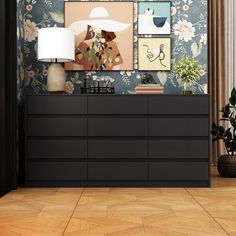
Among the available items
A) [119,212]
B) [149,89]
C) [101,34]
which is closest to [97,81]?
[101,34]

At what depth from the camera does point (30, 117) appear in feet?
14.9

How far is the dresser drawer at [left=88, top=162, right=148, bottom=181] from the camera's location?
4539 millimetres

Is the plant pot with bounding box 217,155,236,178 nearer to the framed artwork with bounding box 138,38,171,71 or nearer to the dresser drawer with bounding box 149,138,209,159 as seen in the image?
the dresser drawer with bounding box 149,138,209,159

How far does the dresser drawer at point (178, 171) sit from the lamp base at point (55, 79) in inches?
41.1

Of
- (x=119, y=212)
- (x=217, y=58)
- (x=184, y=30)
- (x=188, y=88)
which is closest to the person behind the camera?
(x=119, y=212)

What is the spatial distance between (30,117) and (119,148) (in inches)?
32.1

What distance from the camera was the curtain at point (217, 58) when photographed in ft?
20.6

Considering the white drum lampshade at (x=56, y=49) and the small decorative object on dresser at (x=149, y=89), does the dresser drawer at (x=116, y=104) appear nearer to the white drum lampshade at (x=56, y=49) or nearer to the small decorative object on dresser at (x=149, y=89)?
the small decorative object on dresser at (x=149, y=89)

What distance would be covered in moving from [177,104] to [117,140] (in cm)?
60

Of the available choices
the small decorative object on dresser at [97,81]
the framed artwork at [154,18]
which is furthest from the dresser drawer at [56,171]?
the framed artwork at [154,18]

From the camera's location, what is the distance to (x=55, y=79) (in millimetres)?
4648

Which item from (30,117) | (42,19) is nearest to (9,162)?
(30,117)

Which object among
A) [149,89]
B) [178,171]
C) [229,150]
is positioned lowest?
[178,171]

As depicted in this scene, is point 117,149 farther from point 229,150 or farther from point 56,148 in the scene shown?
point 229,150
